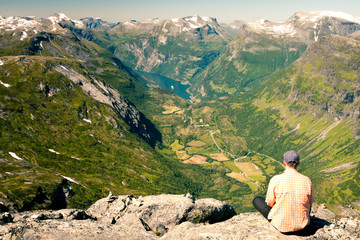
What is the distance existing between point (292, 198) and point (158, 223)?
89.9 feet

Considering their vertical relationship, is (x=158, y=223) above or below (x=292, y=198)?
below

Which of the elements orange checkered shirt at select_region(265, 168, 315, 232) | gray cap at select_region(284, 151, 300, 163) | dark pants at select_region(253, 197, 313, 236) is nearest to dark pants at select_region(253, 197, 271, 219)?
dark pants at select_region(253, 197, 313, 236)

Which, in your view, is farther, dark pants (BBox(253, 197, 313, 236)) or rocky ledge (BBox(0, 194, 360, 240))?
rocky ledge (BBox(0, 194, 360, 240))

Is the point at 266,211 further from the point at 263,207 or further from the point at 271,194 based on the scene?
the point at 271,194

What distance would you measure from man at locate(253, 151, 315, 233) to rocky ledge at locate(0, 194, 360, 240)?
2.72 meters

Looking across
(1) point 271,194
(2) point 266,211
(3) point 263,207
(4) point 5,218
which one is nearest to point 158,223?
(4) point 5,218

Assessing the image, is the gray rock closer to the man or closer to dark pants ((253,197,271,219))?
dark pants ((253,197,271,219))

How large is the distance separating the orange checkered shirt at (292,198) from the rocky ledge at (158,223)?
9.31 ft

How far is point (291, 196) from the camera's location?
755 inches

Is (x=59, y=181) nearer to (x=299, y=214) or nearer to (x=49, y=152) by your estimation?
(x=49, y=152)

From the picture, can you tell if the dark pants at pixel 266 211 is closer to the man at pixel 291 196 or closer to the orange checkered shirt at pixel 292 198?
the man at pixel 291 196

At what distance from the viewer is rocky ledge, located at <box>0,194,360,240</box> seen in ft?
80.5

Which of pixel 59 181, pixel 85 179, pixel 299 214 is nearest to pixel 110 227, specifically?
pixel 299 214

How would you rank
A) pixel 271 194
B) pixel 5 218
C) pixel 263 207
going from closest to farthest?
pixel 271 194 → pixel 263 207 → pixel 5 218
